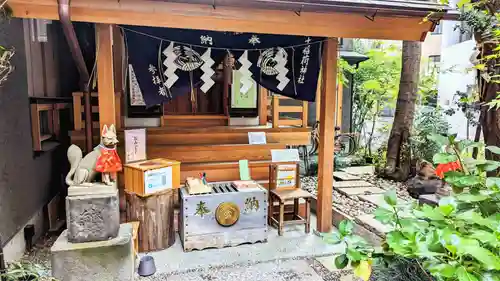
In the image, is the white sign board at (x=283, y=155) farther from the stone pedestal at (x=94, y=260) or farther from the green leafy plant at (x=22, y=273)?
the green leafy plant at (x=22, y=273)

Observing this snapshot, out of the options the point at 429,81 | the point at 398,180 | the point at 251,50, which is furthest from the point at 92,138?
the point at 429,81

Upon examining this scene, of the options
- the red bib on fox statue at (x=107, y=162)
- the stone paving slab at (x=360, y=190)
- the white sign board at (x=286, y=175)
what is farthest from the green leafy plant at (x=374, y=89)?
the red bib on fox statue at (x=107, y=162)

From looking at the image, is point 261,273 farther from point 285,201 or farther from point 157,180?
point 157,180

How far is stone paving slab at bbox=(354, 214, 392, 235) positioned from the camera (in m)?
5.32

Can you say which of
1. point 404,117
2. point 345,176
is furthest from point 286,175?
point 404,117

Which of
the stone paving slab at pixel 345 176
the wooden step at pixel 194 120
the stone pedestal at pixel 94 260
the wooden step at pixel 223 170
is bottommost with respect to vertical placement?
the stone paving slab at pixel 345 176

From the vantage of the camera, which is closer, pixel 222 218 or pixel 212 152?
pixel 222 218

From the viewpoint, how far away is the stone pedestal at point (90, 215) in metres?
3.68

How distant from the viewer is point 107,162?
13.4 ft

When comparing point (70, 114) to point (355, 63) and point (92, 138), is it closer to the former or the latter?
point (92, 138)

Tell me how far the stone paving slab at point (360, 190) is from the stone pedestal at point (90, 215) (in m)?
5.24

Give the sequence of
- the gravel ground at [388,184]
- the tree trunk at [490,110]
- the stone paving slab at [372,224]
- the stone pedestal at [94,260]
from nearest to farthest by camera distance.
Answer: the tree trunk at [490,110], the stone pedestal at [94,260], the stone paving slab at [372,224], the gravel ground at [388,184]

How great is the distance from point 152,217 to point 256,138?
2.53 meters

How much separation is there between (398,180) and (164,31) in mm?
6707
